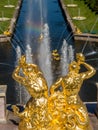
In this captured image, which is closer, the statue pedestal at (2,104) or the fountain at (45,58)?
the statue pedestal at (2,104)

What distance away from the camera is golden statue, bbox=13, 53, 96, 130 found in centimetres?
1376

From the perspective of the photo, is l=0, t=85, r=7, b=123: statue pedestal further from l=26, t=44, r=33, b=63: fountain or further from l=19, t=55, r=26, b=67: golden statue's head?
l=26, t=44, r=33, b=63: fountain

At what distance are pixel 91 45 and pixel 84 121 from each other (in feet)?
52.5

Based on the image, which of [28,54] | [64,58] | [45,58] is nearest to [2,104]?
[45,58]

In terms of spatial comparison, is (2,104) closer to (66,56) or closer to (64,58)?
(64,58)

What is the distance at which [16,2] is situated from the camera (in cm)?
4684

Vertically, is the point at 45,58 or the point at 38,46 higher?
the point at 45,58

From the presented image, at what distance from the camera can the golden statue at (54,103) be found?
13758mm

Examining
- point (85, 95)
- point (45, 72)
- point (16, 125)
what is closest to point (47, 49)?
point (45, 72)

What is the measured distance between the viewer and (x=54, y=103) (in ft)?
45.7

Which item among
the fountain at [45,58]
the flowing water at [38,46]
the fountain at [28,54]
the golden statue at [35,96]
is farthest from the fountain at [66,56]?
the golden statue at [35,96]

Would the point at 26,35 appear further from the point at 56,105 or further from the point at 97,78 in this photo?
the point at 56,105

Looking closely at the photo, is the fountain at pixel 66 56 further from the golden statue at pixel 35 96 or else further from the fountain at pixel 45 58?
the golden statue at pixel 35 96

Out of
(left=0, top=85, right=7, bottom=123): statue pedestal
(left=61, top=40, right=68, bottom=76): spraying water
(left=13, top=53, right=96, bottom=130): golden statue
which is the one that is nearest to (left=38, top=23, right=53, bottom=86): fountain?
(left=61, top=40, right=68, bottom=76): spraying water
